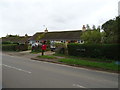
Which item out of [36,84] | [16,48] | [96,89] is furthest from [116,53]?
[16,48]

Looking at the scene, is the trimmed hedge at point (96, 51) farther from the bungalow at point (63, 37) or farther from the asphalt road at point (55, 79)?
the bungalow at point (63, 37)

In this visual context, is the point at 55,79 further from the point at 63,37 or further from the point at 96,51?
the point at 63,37

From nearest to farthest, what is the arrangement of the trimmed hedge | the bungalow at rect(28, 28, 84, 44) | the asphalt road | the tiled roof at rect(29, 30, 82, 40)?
the asphalt road → the trimmed hedge → the bungalow at rect(28, 28, 84, 44) → the tiled roof at rect(29, 30, 82, 40)

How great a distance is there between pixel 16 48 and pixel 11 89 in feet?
77.6

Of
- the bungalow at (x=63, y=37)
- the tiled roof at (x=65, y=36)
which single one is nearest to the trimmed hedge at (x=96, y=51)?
the bungalow at (x=63, y=37)

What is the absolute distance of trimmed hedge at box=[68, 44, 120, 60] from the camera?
1397cm

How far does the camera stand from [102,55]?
14938 millimetres

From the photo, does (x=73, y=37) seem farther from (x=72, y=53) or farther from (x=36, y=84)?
(x=36, y=84)

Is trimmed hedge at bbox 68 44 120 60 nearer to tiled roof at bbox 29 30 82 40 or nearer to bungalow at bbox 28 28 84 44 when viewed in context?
bungalow at bbox 28 28 84 44

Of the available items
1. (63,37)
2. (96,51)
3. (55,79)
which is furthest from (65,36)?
(55,79)

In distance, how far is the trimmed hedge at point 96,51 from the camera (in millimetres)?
13972

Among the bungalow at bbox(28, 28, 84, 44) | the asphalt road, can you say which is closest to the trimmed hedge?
the asphalt road

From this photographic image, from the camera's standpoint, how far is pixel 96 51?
50.1 ft

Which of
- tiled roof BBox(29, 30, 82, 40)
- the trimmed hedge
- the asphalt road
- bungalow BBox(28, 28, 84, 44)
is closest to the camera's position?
the asphalt road
